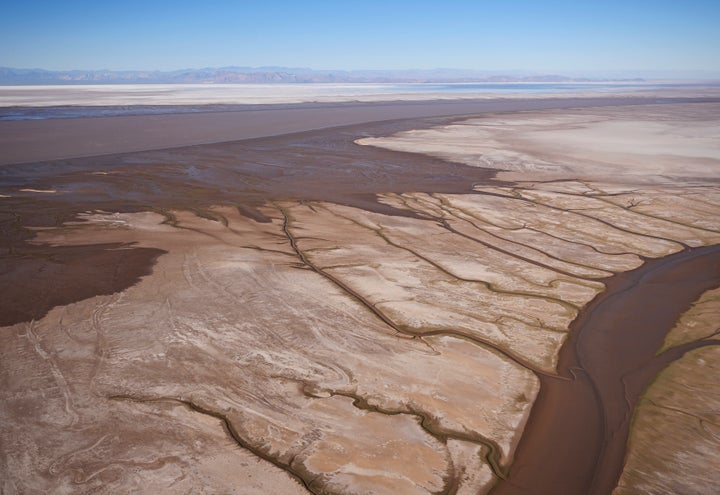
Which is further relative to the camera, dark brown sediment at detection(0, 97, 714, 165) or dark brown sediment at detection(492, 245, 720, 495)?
dark brown sediment at detection(0, 97, 714, 165)

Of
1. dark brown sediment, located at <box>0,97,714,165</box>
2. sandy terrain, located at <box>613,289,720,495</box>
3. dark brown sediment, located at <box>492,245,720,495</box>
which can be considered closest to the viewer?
sandy terrain, located at <box>613,289,720,495</box>

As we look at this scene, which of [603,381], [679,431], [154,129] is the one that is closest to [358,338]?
[603,381]

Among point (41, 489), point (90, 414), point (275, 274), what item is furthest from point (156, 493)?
point (275, 274)

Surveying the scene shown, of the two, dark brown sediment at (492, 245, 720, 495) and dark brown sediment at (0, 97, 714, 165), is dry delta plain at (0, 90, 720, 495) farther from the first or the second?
dark brown sediment at (0, 97, 714, 165)

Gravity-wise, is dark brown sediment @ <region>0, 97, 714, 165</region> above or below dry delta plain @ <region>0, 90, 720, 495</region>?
above

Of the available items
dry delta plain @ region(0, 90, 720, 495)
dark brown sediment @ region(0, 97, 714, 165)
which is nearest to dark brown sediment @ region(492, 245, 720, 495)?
dry delta plain @ region(0, 90, 720, 495)

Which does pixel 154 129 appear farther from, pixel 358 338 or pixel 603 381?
pixel 603 381

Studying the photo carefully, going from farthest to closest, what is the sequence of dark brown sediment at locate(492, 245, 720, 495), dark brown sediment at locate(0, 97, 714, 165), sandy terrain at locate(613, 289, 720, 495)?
1. dark brown sediment at locate(0, 97, 714, 165)
2. dark brown sediment at locate(492, 245, 720, 495)
3. sandy terrain at locate(613, 289, 720, 495)
